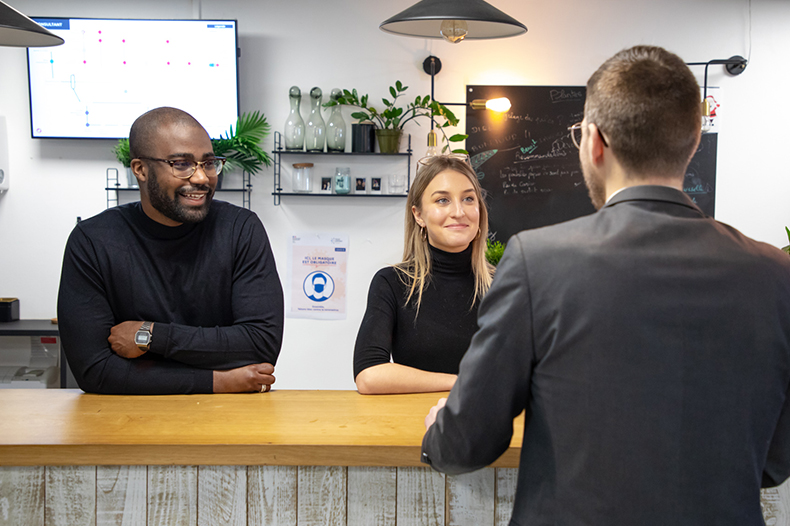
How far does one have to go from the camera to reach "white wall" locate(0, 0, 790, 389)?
11.0ft

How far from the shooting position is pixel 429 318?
1646 mm

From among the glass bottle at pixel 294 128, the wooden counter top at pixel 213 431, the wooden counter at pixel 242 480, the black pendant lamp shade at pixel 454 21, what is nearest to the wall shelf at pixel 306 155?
the glass bottle at pixel 294 128

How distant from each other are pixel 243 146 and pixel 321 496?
8.14 ft

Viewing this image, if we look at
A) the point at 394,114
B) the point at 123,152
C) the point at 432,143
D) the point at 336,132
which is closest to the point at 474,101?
the point at 432,143

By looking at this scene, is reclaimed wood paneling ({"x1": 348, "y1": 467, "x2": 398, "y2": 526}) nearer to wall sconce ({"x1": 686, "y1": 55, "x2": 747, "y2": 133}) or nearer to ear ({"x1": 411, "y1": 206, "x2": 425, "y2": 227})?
ear ({"x1": 411, "y1": 206, "x2": 425, "y2": 227})

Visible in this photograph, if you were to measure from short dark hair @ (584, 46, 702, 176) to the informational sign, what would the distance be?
2.82 m

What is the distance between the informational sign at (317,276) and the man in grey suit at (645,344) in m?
2.81

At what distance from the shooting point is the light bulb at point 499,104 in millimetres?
3309

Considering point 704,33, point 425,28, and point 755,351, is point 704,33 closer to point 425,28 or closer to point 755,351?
point 425,28

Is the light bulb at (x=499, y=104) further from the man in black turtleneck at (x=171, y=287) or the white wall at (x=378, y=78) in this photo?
the man in black turtleneck at (x=171, y=287)

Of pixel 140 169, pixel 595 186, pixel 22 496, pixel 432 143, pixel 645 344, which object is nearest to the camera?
pixel 645 344

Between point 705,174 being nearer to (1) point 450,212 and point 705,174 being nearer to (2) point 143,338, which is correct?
(1) point 450,212

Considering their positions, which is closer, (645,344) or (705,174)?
(645,344)

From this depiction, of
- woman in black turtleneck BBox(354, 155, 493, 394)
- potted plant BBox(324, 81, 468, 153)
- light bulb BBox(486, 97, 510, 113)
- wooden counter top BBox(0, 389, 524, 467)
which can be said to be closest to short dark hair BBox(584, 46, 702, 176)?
wooden counter top BBox(0, 389, 524, 467)
